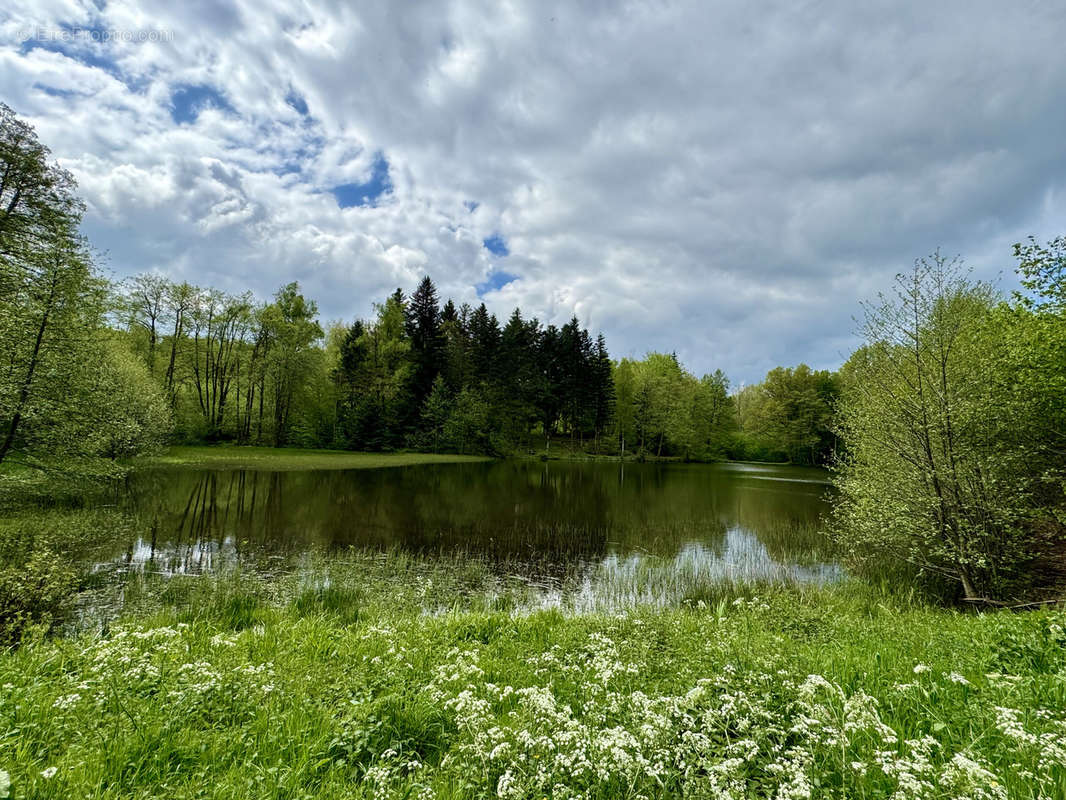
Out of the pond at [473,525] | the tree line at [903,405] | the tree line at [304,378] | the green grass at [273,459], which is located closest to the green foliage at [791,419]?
the tree line at [304,378]

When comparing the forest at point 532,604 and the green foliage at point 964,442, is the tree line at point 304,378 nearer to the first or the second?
the forest at point 532,604

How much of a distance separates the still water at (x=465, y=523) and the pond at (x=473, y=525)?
7 centimetres

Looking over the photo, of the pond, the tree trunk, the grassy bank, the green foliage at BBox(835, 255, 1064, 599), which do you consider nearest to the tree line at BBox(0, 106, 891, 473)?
the tree trunk

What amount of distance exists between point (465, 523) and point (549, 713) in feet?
56.1

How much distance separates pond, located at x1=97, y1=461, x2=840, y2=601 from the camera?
45.7ft

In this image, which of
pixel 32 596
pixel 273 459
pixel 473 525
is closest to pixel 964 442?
pixel 473 525

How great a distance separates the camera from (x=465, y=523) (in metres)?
20.0

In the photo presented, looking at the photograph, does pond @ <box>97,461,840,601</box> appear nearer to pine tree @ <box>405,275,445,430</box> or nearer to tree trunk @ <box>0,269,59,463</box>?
tree trunk @ <box>0,269,59,463</box>

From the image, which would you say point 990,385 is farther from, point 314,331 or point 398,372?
point 314,331

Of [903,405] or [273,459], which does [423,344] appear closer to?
[273,459]

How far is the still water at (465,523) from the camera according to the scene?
46.6 feet

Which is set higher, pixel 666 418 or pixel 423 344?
pixel 423 344

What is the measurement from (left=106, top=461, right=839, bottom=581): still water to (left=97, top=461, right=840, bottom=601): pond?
66mm

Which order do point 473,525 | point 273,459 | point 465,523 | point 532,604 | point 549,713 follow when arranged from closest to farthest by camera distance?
1. point 549,713
2. point 532,604
3. point 473,525
4. point 465,523
5. point 273,459
